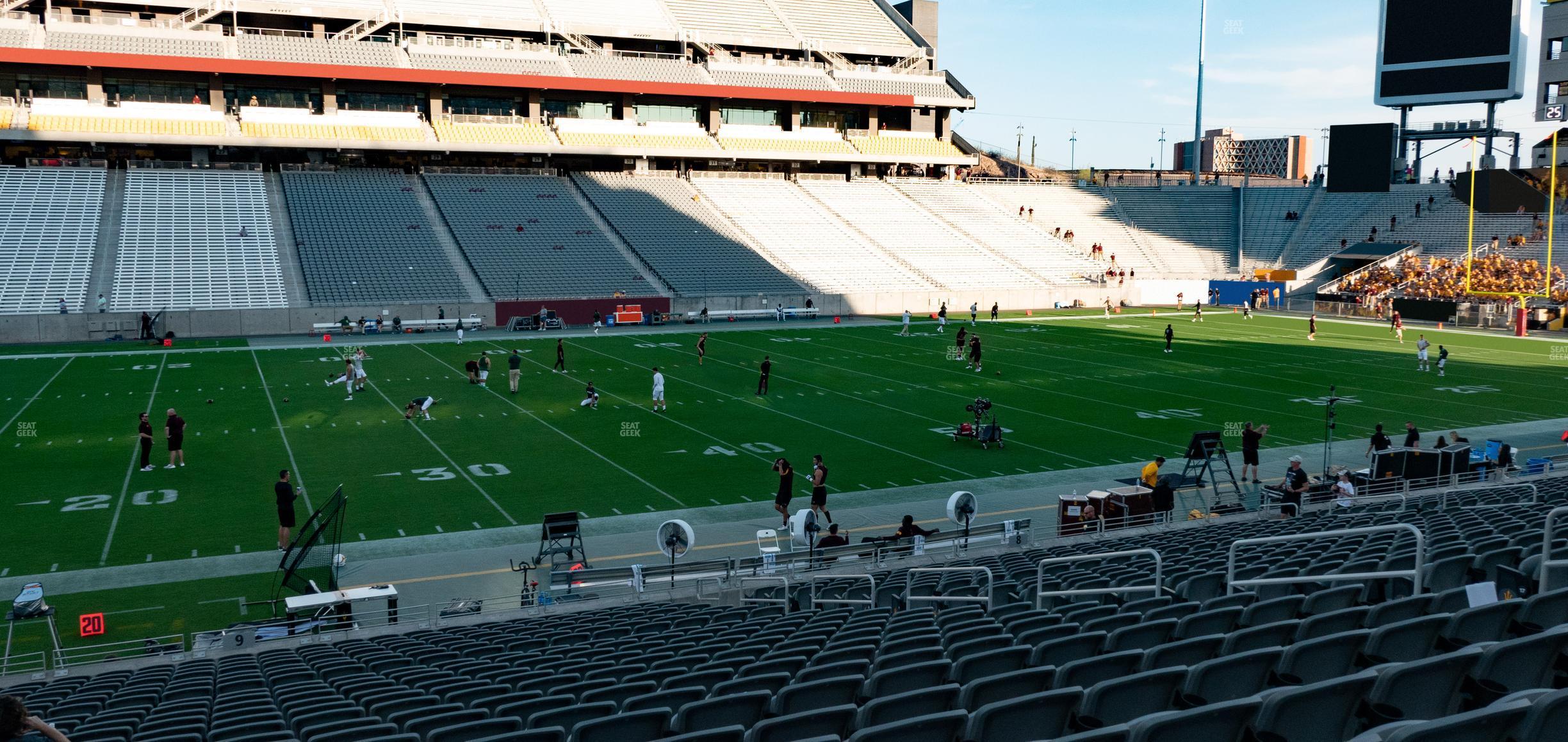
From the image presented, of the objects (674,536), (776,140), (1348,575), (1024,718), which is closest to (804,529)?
(674,536)

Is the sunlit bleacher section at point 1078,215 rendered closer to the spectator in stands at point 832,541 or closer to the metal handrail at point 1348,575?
the spectator in stands at point 832,541

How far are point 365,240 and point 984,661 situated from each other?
5668 cm

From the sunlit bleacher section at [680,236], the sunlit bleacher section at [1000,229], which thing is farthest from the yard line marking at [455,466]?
the sunlit bleacher section at [1000,229]

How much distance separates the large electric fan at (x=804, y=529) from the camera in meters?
16.0

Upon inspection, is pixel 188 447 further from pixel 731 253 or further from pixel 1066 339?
pixel 731 253

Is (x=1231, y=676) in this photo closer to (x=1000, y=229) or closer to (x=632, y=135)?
(x=1000, y=229)

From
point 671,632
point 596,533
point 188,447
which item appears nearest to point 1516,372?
point 596,533

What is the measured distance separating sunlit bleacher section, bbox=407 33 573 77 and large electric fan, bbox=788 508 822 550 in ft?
194

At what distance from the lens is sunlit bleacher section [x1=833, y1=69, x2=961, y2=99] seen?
265 feet

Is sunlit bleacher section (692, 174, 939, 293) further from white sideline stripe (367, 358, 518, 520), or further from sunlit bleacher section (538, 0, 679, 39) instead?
white sideline stripe (367, 358, 518, 520)

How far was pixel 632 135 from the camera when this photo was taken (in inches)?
2889

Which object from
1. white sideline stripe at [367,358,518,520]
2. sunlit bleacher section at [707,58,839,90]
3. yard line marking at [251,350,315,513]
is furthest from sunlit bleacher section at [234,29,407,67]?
white sideline stripe at [367,358,518,520]

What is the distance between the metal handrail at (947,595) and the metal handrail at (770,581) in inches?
56.6

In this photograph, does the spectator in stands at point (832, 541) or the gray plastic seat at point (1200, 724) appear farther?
the spectator in stands at point (832, 541)
